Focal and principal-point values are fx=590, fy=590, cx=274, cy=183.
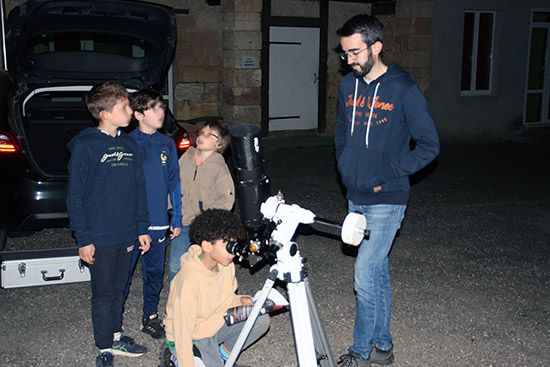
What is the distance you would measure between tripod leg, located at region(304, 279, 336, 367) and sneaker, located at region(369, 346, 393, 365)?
72 centimetres

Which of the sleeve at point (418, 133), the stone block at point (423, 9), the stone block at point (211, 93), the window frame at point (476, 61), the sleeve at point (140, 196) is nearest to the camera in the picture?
the sleeve at point (418, 133)

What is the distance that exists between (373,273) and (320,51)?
A: 408 inches

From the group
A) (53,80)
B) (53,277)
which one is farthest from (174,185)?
(53,80)

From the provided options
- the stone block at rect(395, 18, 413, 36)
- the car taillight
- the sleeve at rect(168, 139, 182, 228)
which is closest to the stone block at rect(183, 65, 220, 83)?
the stone block at rect(395, 18, 413, 36)

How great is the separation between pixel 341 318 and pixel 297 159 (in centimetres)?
653

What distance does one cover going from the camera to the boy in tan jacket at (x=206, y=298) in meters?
3.19

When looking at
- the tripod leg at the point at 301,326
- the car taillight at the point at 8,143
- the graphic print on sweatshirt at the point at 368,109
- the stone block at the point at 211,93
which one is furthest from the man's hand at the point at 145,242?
the stone block at the point at 211,93

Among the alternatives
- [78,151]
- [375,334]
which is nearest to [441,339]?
[375,334]

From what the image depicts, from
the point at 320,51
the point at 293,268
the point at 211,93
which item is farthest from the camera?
the point at 320,51

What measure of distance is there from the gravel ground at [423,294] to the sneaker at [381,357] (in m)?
0.10

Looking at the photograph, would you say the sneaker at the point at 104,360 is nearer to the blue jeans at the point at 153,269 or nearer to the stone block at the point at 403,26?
the blue jeans at the point at 153,269

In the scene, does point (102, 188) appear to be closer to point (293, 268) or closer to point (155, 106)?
point (155, 106)

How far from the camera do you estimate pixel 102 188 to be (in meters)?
3.61

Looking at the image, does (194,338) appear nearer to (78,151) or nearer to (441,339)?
(78,151)
